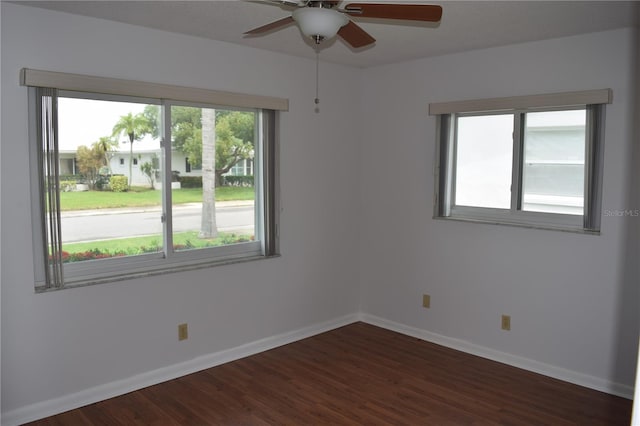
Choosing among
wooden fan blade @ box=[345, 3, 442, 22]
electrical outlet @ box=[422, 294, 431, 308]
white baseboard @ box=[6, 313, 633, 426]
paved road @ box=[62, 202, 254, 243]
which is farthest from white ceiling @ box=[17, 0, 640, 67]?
white baseboard @ box=[6, 313, 633, 426]

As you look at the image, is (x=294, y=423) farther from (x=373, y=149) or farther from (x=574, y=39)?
(x=574, y=39)

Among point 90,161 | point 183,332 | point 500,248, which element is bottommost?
point 183,332

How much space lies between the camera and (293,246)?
4.38 metres

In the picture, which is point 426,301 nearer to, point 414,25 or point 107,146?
point 414,25

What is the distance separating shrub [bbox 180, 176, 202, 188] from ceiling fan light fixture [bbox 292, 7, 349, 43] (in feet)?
5.70

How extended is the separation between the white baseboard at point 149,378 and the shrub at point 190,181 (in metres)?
1.26

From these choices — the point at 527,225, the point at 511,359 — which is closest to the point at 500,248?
the point at 527,225

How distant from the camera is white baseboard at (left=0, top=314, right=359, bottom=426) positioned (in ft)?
9.87

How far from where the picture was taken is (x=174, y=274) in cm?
362

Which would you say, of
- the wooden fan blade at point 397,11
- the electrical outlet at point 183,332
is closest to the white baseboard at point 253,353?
the electrical outlet at point 183,332

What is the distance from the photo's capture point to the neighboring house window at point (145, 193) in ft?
9.98

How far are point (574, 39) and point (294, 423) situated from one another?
3.06 metres

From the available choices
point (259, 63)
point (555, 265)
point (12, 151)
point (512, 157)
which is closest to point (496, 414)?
point (555, 265)

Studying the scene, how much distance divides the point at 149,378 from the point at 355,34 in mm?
2584
